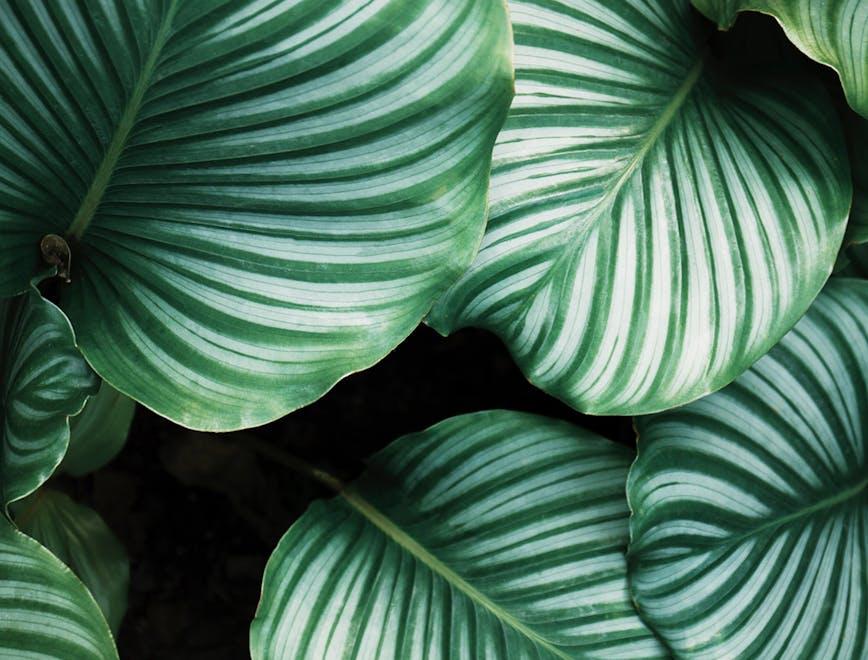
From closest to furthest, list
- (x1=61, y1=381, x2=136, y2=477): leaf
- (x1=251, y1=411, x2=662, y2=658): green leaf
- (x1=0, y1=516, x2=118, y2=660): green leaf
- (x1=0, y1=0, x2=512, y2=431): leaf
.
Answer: (x1=0, y1=0, x2=512, y2=431): leaf, (x1=0, y1=516, x2=118, y2=660): green leaf, (x1=251, y1=411, x2=662, y2=658): green leaf, (x1=61, y1=381, x2=136, y2=477): leaf

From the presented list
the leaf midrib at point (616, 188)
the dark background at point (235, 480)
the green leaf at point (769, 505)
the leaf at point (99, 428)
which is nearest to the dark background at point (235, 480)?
the dark background at point (235, 480)

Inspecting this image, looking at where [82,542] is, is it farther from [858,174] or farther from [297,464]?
[858,174]

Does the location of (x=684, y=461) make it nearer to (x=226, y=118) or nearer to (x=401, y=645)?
(x=401, y=645)

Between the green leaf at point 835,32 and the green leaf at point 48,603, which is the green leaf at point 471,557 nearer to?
the green leaf at point 48,603

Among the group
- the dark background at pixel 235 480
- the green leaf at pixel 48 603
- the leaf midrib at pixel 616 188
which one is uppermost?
the leaf midrib at pixel 616 188

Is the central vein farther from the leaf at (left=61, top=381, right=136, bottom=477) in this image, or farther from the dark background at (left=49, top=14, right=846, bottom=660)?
the dark background at (left=49, top=14, right=846, bottom=660)

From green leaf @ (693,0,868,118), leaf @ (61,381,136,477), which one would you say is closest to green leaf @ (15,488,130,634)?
leaf @ (61,381,136,477)
